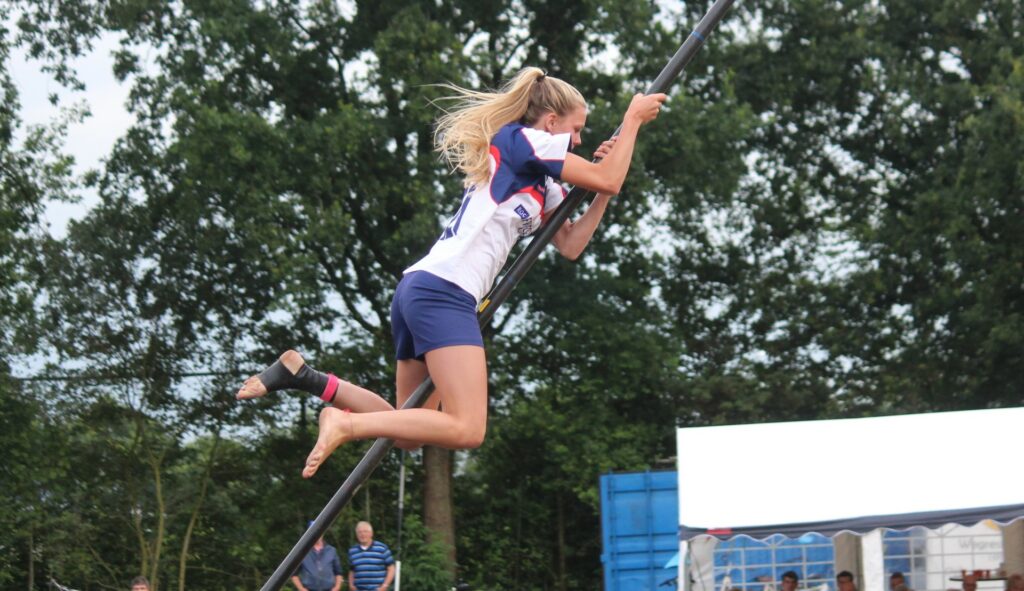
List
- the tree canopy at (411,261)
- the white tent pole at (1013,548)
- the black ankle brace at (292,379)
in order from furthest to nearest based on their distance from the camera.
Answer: the tree canopy at (411,261)
the white tent pole at (1013,548)
the black ankle brace at (292,379)

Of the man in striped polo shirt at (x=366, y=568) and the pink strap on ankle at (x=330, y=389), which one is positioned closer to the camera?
the pink strap on ankle at (x=330, y=389)

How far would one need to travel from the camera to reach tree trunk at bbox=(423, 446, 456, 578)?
16328 mm

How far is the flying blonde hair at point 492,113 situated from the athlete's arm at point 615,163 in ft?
0.43

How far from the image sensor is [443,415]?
3.15 meters

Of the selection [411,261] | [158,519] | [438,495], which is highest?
[411,261]

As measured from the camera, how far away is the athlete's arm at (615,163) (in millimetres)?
3182

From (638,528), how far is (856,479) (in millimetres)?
4902

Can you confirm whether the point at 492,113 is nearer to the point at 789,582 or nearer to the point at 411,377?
the point at 411,377

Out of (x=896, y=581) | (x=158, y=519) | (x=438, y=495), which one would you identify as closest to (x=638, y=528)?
(x=896, y=581)

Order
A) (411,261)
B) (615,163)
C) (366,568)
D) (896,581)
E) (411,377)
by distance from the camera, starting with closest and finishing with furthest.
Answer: (615,163), (411,377), (896,581), (366,568), (411,261)

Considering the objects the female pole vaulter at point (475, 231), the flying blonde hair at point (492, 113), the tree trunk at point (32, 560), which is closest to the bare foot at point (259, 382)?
the female pole vaulter at point (475, 231)

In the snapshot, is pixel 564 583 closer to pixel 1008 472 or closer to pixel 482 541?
pixel 482 541

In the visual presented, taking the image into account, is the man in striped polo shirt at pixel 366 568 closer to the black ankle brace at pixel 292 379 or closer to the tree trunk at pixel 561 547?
the black ankle brace at pixel 292 379

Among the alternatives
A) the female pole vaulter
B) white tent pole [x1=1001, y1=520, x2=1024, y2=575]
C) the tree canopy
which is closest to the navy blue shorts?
the female pole vaulter
